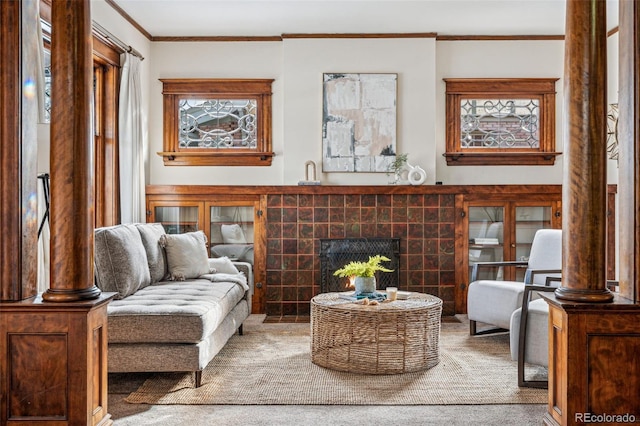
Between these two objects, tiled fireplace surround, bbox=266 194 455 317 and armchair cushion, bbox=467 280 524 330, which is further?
tiled fireplace surround, bbox=266 194 455 317

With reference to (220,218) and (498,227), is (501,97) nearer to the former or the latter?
(498,227)

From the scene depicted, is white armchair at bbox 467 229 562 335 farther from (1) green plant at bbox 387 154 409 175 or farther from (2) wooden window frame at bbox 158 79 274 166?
(2) wooden window frame at bbox 158 79 274 166

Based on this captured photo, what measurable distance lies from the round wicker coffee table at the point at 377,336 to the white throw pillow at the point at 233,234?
6.92 feet

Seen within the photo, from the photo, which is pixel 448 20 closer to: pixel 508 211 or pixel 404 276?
pixel 508 211

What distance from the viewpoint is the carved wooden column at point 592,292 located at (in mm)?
2484

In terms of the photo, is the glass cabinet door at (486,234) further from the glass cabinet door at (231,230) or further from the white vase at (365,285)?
the glass cabinet door at (231,230)

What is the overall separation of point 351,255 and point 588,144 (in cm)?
335

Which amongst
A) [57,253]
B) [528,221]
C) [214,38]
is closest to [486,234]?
[528,221]

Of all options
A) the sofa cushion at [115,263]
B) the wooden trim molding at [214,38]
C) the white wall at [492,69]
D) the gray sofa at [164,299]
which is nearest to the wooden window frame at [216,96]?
the wooden trim molding at [214,38]

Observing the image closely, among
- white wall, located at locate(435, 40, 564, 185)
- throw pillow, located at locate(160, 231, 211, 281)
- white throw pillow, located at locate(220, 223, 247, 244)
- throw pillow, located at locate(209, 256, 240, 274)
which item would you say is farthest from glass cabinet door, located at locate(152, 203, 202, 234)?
white wall, located at locate(435, 40, 564, 185)

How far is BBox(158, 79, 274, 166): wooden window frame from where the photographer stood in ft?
19.9

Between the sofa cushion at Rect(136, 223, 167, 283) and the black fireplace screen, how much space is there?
1665 mm

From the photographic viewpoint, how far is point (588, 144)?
2.50 m

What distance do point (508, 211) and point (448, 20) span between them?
1932mm
